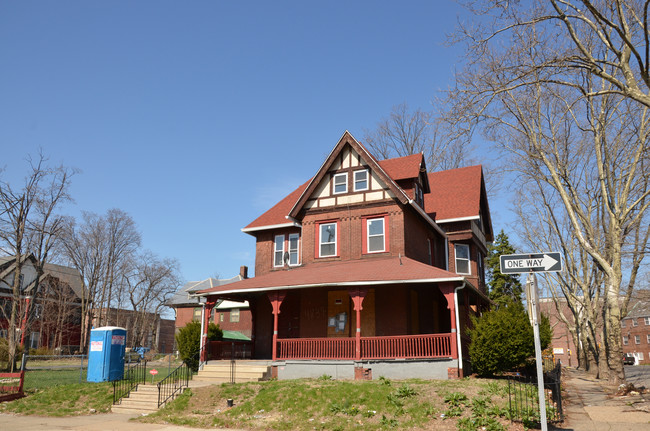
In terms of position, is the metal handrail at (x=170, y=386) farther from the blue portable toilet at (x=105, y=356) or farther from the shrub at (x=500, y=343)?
the shrub at (x=500, y=343)

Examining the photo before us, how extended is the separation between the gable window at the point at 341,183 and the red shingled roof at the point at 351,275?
11.5ft

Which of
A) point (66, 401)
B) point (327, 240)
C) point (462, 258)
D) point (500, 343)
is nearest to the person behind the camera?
point (500, 343)

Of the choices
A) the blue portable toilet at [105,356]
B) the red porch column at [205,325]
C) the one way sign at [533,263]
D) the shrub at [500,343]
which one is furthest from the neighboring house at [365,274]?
the one way sign at [533,263]

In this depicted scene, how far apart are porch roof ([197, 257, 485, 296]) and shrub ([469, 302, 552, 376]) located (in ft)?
6.22

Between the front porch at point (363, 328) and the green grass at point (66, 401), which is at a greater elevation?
the front porch at point (363, 328)

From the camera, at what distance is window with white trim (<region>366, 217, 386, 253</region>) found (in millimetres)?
23234

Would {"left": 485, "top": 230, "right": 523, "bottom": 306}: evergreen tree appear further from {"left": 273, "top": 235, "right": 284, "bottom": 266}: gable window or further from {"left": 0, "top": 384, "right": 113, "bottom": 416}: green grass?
{"left": 0, "top": 384, "right": 113, "bottom": 416}: green grass

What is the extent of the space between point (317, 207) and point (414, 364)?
952 centimetres

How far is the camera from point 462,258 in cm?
2720

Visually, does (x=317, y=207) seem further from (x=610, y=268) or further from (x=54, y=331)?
(x=54, y=331)

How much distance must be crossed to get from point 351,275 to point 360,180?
19.9 feet

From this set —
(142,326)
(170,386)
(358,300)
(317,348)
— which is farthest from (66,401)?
(142,326)

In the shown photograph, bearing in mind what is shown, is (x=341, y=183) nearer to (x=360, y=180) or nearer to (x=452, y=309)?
(x=360, y=180)

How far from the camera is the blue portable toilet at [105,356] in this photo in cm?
2127
